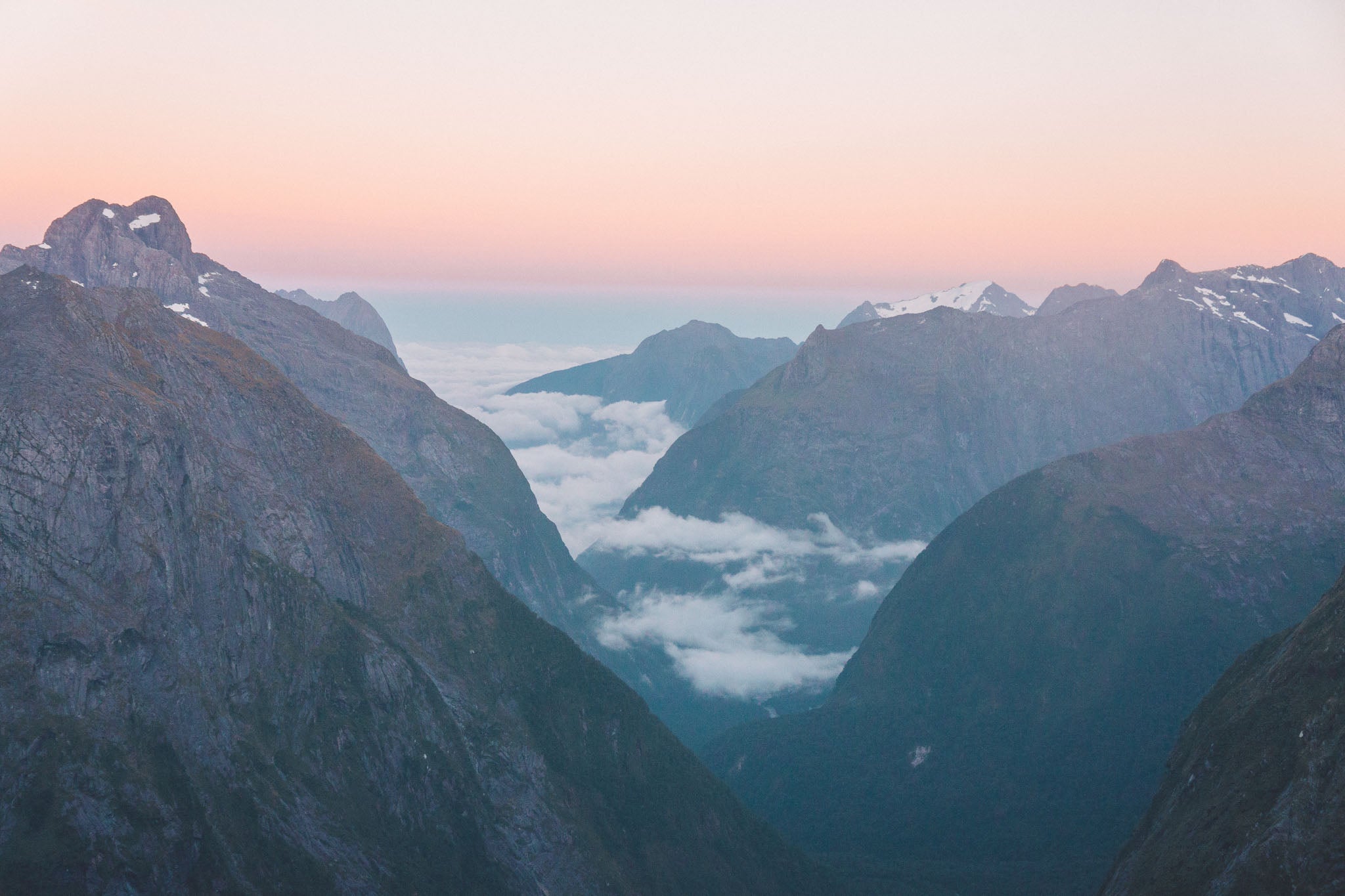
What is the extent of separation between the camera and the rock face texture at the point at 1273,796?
493 ft

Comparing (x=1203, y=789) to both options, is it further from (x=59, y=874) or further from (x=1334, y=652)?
(x=59, y=874)

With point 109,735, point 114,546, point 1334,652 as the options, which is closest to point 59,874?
point 109,735

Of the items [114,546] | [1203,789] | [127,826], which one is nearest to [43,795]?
[127,826]

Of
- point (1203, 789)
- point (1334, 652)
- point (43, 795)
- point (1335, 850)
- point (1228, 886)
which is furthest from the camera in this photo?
point (1203, 789)

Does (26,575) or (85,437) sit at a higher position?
(85,437)

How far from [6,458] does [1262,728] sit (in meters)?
215

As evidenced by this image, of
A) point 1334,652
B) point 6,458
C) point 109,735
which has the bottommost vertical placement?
point 109,735

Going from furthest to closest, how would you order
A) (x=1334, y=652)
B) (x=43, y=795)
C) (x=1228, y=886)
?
(x=1334, y=652) < (x=43, y=795) < (x=1228, y=886)

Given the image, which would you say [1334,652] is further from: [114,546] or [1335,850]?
[114,546]

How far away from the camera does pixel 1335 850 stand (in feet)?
478

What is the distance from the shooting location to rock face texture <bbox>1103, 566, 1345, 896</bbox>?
493 feet

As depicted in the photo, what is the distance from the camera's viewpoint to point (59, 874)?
159 m

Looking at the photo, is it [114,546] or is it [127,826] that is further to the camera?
[114,546]

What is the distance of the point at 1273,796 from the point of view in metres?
167
